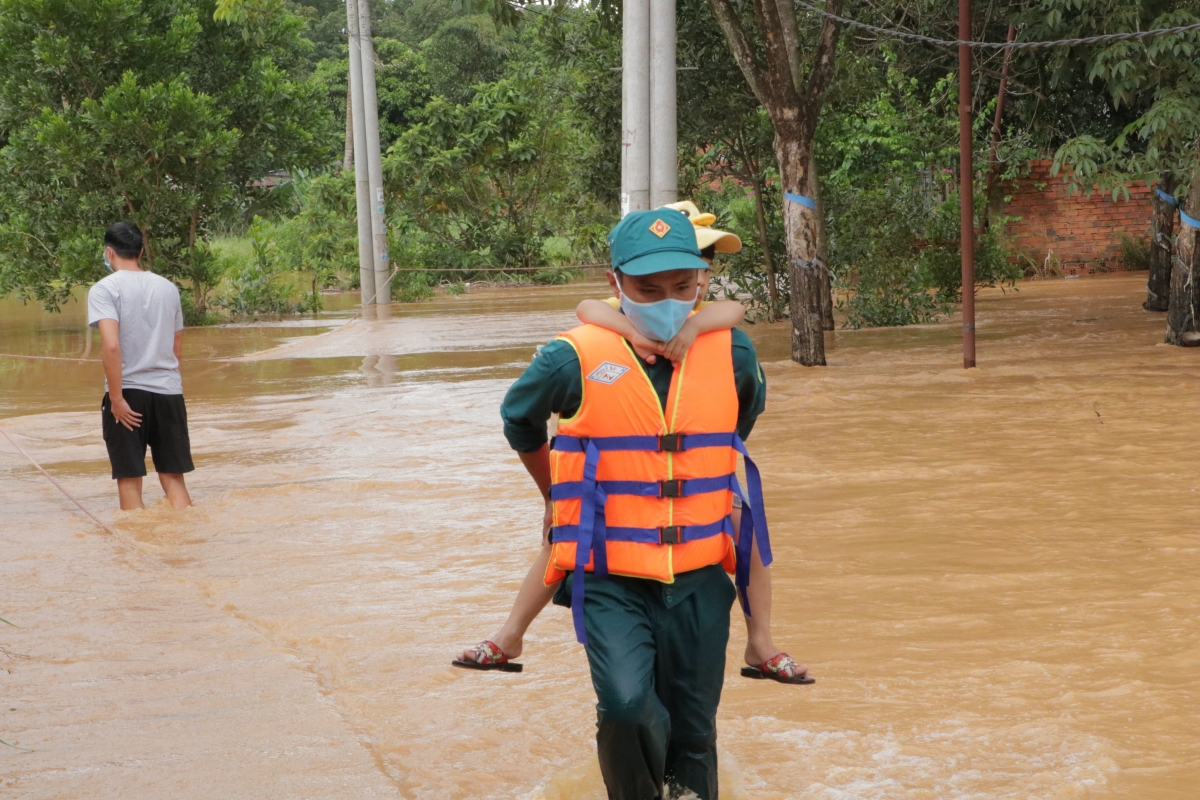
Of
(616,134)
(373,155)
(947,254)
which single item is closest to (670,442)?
(947,254)

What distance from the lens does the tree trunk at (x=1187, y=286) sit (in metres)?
14.2

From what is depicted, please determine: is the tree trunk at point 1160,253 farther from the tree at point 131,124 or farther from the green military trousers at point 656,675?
the green military trousers at point 656,675

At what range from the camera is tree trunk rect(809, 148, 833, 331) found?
14.5 meters

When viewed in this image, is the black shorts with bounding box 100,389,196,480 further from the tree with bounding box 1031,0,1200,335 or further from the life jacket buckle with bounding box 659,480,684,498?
the tree with bounding box 1031,0,1200,335

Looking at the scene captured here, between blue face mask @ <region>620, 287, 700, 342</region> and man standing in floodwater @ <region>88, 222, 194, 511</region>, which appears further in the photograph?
man standing in floodwater @ <region>88, 222, 194, 511</region>

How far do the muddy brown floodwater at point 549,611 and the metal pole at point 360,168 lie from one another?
15.3 metres

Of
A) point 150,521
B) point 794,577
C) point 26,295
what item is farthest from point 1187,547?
point 26,295

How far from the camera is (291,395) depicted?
46.1 feet

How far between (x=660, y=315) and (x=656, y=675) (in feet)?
3.05

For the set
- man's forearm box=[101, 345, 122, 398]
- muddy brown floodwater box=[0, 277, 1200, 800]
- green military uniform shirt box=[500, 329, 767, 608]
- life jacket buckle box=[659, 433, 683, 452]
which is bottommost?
muddy brown floodwater box=[0, 277, 1200, 800]

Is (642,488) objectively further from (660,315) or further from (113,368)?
(113,368)

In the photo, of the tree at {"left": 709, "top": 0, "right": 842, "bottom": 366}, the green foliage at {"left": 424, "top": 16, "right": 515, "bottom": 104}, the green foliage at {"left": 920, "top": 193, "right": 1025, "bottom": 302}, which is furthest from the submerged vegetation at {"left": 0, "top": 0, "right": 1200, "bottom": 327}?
the green foliage at {"left": 424, "top": 16, "right": 515, "bottom": 104}

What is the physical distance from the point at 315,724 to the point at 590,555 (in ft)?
5.99

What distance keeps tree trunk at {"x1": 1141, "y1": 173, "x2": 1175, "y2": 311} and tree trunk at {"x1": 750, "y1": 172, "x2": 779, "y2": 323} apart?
5131mm
